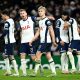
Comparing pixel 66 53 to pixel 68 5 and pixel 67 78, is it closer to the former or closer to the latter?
pixel 67 78

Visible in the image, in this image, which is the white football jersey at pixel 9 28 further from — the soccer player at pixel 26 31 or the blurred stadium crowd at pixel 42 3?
the blurred stadium crowd at pixel 42 3

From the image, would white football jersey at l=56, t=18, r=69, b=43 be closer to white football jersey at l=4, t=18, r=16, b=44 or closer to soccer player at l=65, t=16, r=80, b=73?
Result: soccer player at l=65, t=16, r=80, b=73

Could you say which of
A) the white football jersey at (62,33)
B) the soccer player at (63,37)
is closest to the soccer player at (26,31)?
the soccer player at (63,37)

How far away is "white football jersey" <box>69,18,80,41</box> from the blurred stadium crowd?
7.69 m

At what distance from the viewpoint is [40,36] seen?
58.2ft

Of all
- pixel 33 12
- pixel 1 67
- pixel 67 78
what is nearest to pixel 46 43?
pixel 67 78

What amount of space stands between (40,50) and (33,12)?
1026 cm

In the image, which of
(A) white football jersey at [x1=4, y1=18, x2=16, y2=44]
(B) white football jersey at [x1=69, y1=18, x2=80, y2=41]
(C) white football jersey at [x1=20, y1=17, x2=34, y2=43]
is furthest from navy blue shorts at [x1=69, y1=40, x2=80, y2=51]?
(A) white football jersey at [x1=4, y1=18, x2=16, y2=44]

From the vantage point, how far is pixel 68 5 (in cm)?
2817

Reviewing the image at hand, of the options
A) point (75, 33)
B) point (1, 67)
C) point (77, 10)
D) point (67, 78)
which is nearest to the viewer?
point (67, 78)

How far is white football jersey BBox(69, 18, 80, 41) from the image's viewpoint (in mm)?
19062

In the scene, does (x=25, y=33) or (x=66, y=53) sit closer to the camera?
(x=25, y=33)

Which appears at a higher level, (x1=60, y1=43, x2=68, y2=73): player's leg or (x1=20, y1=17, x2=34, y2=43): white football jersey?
(x1=20, y1=17, x2=34, y2=43): white football jersey

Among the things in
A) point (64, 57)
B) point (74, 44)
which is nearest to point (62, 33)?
point (74, 44)
